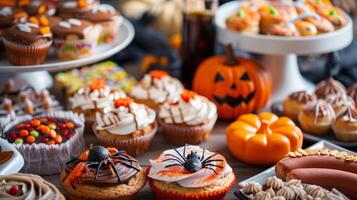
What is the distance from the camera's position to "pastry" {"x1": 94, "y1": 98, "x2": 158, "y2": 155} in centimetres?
205

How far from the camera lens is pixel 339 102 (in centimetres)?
226

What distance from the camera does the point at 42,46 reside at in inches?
86.0

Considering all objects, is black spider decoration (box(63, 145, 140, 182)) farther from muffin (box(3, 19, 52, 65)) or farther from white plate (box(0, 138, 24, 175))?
muffin (box(3, 19, 52, 65))

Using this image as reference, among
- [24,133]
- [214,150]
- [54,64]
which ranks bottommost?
[214,150]

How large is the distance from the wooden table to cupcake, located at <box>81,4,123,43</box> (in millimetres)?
427

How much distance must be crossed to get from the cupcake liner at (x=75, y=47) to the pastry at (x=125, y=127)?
0.29 m

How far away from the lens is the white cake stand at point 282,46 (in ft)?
7.72

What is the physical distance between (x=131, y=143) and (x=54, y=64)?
402 mm

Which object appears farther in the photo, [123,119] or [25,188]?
[123,119]

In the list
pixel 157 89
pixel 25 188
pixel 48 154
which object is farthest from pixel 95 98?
pixel 25 188

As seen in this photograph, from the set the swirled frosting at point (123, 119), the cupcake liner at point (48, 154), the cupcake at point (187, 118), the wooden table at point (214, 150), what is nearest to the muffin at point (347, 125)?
the wooden table at point (214, 150)

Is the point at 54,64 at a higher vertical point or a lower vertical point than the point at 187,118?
higher

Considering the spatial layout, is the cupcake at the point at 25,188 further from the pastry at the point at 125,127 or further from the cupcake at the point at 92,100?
the cupcake at the point at 92,100

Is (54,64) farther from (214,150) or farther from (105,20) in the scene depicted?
(214,150)
